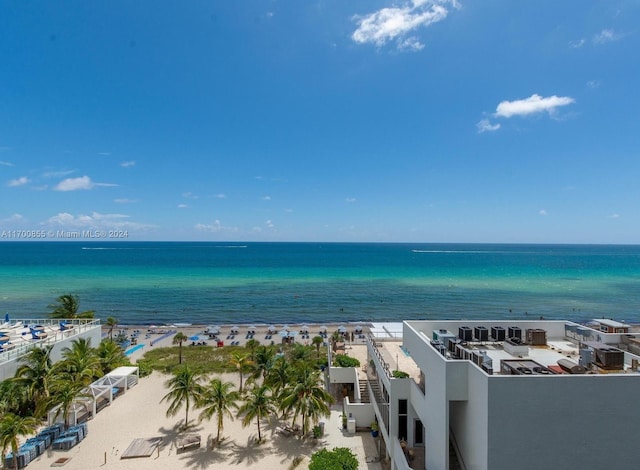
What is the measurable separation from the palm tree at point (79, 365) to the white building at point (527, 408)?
2155 centimetres

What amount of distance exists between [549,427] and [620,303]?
7727 cm

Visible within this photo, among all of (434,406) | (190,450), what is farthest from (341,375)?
(434,406)

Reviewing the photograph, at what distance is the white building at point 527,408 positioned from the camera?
9531 mm

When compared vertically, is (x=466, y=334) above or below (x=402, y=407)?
above

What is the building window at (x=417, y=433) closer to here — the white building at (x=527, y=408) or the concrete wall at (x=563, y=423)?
the white building at (x=527, y=408)

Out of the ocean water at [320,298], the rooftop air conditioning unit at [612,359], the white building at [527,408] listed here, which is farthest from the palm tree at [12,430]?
the ocean water at [320,298]

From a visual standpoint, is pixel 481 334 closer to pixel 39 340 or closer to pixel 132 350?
pixel 39 340

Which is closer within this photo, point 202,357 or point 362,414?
point 362,414

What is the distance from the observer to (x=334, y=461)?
15938 millimetres

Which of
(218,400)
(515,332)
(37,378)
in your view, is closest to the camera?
(515,332)

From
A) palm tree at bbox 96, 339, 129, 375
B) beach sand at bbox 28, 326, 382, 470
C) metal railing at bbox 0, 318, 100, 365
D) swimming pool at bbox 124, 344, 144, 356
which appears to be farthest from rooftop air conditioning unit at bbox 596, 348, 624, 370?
swimming pool at bbox 124, 344, 144, 356

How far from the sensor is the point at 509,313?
58.3 metres

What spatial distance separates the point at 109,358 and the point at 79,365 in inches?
191

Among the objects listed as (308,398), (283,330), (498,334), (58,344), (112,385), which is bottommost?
(283,330)
